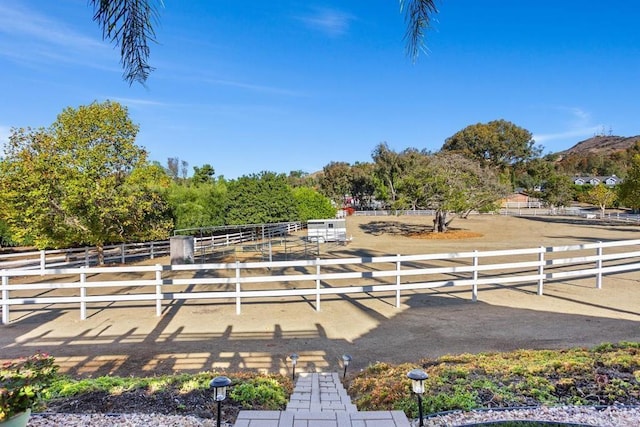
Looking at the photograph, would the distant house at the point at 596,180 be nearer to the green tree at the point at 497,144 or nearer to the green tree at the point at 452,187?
the green tree at the point at 497,144

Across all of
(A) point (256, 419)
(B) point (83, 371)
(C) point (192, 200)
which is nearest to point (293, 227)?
(C) point (192, 200)

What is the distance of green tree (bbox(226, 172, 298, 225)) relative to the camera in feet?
90.4

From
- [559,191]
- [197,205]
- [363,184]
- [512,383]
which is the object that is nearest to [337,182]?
[363,184]

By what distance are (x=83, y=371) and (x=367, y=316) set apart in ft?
15.1

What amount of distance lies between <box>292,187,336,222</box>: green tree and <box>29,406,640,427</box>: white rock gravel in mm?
34025

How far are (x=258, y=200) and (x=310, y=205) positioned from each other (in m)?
11.6

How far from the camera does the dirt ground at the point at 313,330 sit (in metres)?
5.60

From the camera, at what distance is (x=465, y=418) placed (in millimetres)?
3070

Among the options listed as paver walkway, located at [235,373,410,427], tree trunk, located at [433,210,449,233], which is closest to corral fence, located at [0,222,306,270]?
tree trunk, located at [433,210,449,233]

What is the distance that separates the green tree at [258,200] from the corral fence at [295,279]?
1307 centimetres

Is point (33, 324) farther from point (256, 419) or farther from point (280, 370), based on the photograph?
point (256, 419)

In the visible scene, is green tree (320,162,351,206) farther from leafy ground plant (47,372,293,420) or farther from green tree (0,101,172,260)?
leafy ground plant (47,372,293,420)

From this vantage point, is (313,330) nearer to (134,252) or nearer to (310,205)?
(134,252)

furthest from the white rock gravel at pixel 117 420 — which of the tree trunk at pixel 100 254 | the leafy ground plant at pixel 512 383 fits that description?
the tree trunk at pixel 100 254
